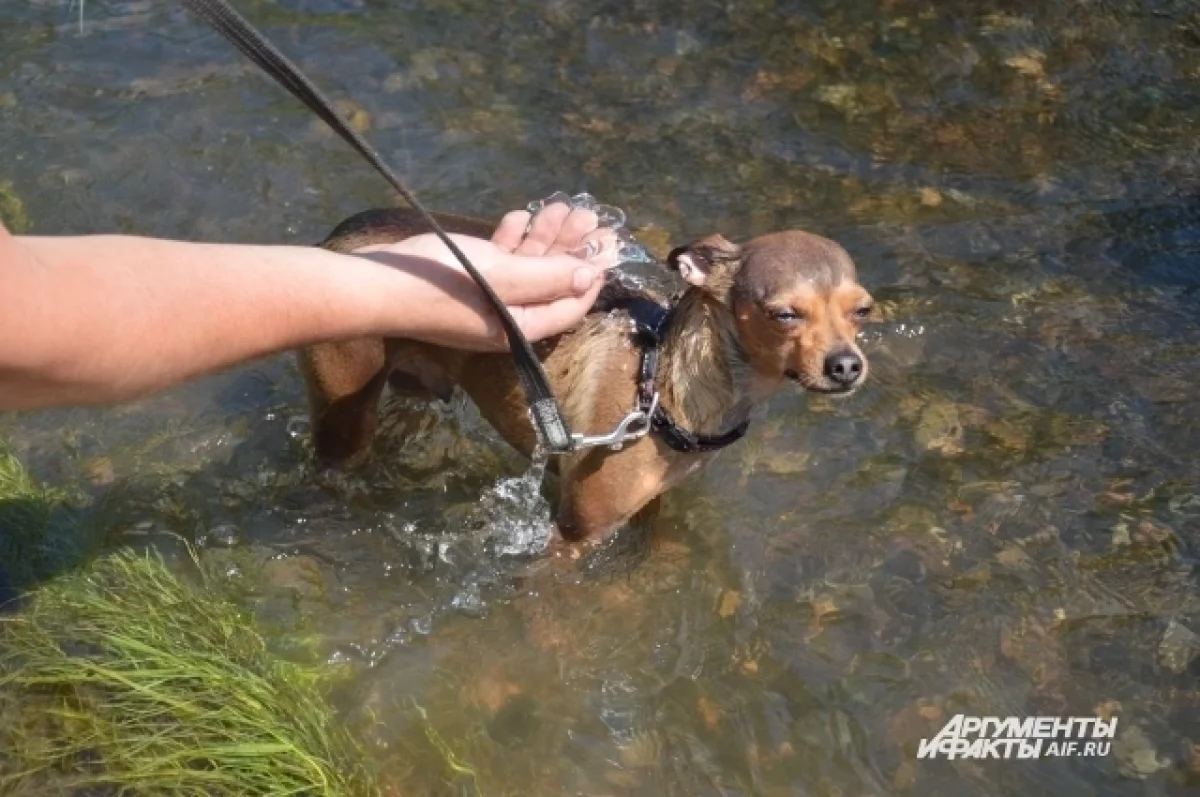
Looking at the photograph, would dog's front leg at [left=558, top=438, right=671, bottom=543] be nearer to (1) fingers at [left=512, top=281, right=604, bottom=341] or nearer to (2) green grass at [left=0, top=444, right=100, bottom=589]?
(1) fingers at [left=512, top=281, right=604, bottom=341]

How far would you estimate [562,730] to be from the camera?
4754 mm

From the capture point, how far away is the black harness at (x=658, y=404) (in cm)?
482

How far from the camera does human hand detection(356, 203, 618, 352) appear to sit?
149 inches

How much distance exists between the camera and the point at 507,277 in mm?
3893

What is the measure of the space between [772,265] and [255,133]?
4.50 metres

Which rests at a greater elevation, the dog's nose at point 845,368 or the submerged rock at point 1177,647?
the dog's nose at point 845,368

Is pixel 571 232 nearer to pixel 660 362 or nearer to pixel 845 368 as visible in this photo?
pixel 660 362

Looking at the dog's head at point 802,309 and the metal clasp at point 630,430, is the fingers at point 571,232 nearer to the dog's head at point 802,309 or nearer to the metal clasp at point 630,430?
the dog's head at point 802,309

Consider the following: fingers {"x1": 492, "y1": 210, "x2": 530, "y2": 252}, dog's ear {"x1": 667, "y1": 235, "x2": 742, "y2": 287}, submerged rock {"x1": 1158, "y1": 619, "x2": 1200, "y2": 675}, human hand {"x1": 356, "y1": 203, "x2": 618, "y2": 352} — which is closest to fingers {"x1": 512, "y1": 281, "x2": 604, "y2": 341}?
human hand {"x1": 356, "y1": 203, "x2": 618, "y2": 352}

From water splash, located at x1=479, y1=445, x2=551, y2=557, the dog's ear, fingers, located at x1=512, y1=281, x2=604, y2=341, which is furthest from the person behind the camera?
water splash, located at x1=479, y1=445, x2=551, y2=557

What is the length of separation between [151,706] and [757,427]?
3.31 metres

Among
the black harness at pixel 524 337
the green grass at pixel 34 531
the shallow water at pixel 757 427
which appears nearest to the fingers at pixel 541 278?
the black harness at pixel 524 337

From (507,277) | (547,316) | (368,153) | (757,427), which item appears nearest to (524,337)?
(507,277)

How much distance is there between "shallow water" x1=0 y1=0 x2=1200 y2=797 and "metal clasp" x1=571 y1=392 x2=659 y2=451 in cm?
83
